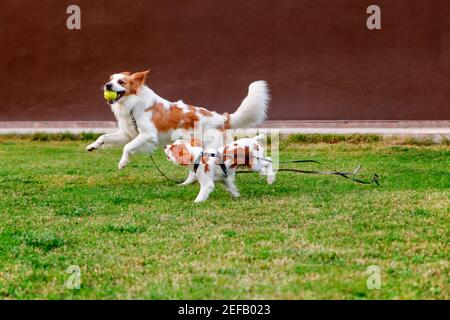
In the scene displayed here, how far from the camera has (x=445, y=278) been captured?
4.29 metres

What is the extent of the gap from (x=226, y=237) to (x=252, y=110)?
133 inches

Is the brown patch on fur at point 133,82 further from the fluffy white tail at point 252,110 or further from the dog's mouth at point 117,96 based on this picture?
the fluffy white tail at point 252,110

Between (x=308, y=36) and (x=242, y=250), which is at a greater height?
(x=308, y=36)

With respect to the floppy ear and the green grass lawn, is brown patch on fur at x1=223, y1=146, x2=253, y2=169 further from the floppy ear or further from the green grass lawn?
the floppy ear

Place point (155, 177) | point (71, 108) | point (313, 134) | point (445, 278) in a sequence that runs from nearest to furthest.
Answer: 1. point (445, 278)
2. point (155, 177)
3. point (313, 134)
4. point (71, 108)

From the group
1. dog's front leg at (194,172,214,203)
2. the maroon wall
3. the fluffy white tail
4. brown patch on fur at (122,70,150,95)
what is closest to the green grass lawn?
dog's front leg at (194,172,214,203)

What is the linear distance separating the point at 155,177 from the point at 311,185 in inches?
81.9

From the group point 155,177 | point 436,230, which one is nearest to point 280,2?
point 155,177

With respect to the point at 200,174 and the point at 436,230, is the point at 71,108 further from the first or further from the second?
the point at 436,230

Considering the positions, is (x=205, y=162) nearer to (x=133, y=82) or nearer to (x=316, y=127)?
(x=133, y=82)

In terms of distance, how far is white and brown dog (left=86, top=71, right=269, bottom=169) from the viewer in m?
8.24

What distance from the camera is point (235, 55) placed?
44.5 ft

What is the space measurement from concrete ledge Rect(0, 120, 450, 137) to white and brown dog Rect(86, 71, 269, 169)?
13.2ft

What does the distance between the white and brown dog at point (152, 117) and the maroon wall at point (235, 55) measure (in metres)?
4.84
